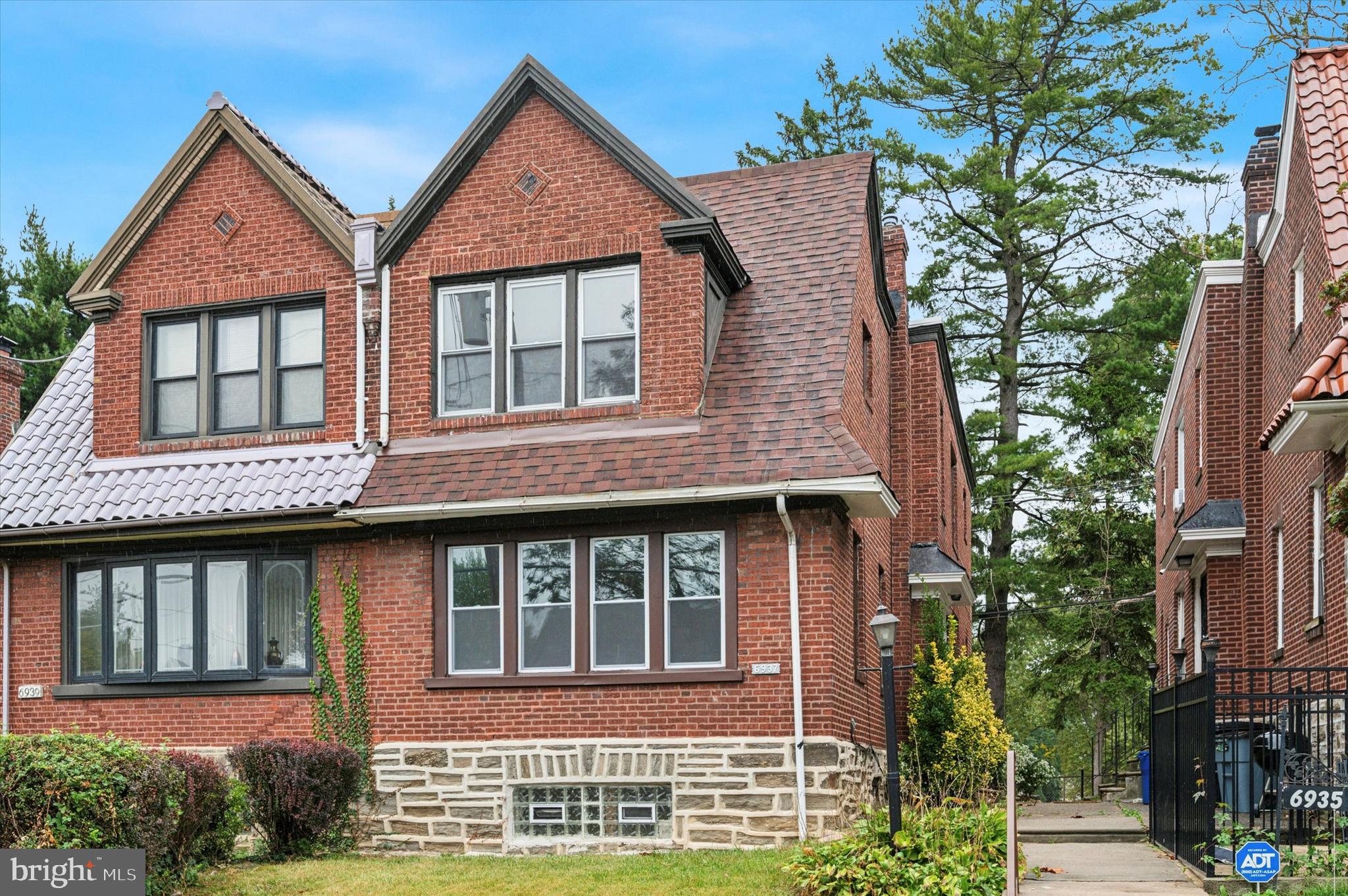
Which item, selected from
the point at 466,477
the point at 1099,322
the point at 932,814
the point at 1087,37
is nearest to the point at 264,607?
the point at 466,477

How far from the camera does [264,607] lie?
17.1m

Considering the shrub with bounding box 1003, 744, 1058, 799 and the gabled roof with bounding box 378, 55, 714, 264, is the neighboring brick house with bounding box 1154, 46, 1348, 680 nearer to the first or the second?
the shrub with bounding box 1003, 744, 1058, 799

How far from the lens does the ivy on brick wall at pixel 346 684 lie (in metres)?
16.4

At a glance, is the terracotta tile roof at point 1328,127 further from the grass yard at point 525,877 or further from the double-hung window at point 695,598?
the grass yard at point 525,877

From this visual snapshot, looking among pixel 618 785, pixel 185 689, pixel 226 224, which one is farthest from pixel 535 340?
pixel 185 689

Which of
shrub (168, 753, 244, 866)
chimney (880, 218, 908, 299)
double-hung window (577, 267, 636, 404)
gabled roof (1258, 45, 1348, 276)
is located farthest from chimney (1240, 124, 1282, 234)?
shrub (168, 753, 244, 866)

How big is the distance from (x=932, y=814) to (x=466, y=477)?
638cm

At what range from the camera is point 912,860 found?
1200cm

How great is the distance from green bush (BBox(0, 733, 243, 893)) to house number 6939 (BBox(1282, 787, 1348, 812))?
8659 mm

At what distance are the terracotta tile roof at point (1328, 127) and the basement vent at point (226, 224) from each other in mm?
12252

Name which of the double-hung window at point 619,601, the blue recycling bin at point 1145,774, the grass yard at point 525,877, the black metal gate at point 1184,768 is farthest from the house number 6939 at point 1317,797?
the blue recycling bin at point 1145,774

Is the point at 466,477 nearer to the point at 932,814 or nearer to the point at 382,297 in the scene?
the point at 382,297

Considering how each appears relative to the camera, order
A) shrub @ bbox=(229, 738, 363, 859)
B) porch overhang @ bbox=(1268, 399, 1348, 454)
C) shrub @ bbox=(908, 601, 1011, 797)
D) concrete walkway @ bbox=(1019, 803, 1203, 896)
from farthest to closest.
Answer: shrub @ bbox=(908, 601, 1011, 797)
shrub @ bbox=(229, 738, 363, 859)
porch overhang @ bbox=(1268, 399, 1348, 454)
concrete walkway @ bbox=(1019, 803, 1203, 896)

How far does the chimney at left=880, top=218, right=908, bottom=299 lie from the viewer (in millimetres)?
21875
